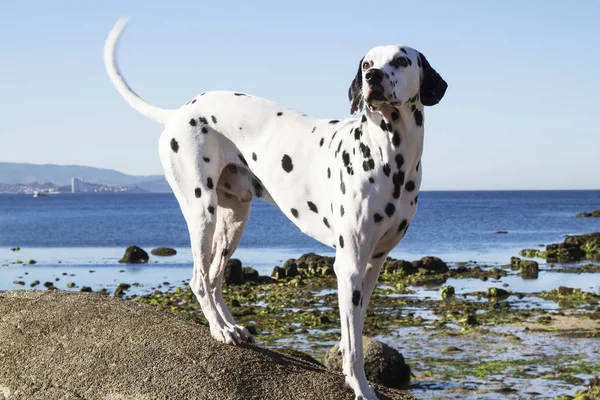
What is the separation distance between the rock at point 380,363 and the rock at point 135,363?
452 centimetres

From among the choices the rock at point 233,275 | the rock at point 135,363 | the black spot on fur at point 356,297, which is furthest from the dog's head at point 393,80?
the rock at point 233,275

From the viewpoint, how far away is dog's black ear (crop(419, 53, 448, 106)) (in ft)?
18.9

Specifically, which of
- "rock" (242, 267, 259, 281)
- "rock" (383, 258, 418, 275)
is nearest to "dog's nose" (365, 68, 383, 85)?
"rock" (242, 267, 259, 281)

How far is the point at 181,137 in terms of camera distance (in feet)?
23.8

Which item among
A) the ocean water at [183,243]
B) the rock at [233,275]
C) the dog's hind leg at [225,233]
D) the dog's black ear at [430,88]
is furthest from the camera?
the ocean water at [183,243]

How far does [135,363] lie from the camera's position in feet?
22.5

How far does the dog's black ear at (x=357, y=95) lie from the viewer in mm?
5812

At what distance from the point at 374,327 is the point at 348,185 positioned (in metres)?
11.6

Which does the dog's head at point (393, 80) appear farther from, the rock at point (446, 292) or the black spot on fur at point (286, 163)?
the rock at point (446, 292)

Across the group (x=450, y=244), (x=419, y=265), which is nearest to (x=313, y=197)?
(x=419, y=265)

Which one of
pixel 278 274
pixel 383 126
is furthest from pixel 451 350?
pixel 278 274

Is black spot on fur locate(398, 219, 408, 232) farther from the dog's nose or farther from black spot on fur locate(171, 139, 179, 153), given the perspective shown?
black spot on fur locate(171, 139, 179, 153)

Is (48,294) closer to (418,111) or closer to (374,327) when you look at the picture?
(418,111)

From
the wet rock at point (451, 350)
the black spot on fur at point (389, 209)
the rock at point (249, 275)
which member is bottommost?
the wet rock at point (451, 350)
